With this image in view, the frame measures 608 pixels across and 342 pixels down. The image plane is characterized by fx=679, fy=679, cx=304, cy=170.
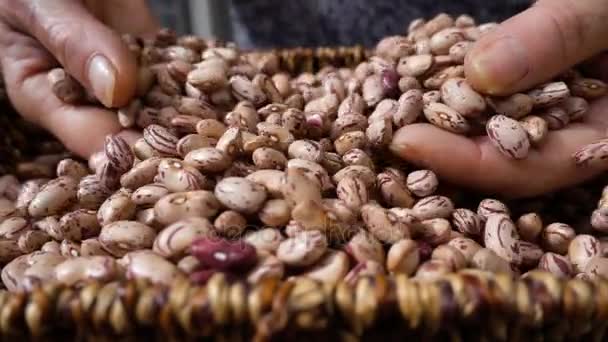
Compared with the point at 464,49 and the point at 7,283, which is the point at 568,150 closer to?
the point at 464,49

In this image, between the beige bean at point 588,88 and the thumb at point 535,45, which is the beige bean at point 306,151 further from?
the beige bean at point 588,88

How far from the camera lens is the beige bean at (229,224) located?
0.57 metres

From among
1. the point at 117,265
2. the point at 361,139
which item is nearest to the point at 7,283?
the point at 117,265

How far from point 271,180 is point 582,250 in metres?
0.30

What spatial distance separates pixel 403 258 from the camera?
1.77 feet

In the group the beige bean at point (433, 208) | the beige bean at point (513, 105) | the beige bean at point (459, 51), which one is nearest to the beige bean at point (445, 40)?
the beige bean at point (459, 51)

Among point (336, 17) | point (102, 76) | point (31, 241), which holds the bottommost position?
point (336, 17)

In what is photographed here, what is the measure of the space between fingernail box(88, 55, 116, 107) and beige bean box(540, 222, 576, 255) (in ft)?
1.59

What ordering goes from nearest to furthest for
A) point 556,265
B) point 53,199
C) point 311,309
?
point 311,309, point 556,265, point 53,199

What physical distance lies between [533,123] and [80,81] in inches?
20.0

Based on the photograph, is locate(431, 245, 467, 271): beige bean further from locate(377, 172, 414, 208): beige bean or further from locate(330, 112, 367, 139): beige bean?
locate(330, 112, 367, 139): beige bean

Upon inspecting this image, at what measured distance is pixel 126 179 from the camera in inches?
26.4

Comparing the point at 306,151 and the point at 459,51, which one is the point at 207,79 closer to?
the point at 306,151

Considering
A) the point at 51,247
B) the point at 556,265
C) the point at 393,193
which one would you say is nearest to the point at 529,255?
the point at 556,265
